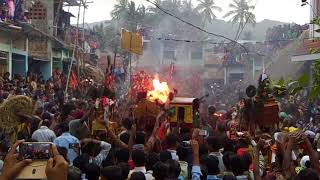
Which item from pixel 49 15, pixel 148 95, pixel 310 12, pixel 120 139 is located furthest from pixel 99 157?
pixel 49 15

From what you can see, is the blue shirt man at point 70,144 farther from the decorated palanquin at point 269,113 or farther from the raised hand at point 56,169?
the decorated palanquin at point 269,113

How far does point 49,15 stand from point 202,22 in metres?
34.8

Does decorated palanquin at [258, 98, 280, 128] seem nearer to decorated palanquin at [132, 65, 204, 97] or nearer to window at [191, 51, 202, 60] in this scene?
decorated palanquin at [132, 65, 204, 97]

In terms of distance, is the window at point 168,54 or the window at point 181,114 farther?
the window at point 168,54

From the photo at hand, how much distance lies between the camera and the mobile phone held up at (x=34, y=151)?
4699mm

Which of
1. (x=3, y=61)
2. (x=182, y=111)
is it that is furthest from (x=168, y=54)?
(x=182, y=111)

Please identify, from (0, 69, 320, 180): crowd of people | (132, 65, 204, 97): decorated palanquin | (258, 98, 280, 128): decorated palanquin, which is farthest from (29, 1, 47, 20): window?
(258, 98, 280, 128): decorated palanquin

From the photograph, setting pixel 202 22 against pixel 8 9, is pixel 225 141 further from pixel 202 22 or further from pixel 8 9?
pixel 202 22

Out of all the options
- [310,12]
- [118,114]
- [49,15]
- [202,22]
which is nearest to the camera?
[118,114]

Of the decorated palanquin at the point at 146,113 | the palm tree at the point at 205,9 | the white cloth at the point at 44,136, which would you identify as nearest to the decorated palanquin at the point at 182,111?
the decorated palanquin at the point at 146,113

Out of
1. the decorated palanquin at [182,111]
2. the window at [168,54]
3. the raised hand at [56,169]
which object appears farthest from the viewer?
the window at [168,54]

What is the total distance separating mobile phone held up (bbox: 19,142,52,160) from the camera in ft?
15.4

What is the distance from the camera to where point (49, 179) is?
4.54m

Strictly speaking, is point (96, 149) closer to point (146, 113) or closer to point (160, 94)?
point (146, 113)
